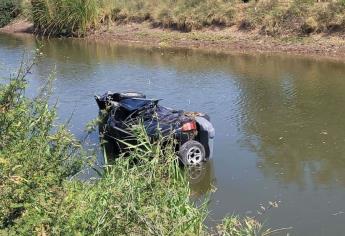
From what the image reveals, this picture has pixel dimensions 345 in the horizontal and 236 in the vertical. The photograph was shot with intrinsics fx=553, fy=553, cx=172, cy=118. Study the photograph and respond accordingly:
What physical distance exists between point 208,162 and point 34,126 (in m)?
4.36

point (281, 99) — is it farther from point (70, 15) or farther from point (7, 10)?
point (7, 10)

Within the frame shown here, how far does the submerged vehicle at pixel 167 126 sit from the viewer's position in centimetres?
948

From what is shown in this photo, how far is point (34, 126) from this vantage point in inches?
257

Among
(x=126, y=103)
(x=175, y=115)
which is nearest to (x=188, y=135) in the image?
(x=175, y=115)

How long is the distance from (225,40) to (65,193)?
20402 mm

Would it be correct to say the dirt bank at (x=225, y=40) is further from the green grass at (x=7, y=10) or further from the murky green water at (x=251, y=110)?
the green grass at (x=7, y=10)

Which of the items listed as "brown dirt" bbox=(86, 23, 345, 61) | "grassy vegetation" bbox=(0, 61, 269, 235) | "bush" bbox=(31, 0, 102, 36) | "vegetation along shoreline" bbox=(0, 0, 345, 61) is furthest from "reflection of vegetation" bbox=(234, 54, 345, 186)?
"bush" bbox=(31, 0, 102, 36)

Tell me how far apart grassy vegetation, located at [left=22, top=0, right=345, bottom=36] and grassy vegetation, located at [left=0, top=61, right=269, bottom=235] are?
1785cm

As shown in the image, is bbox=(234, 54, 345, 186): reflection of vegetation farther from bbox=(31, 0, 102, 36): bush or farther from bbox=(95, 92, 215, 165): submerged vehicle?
bbox=(31, 0, 102, 36): bush

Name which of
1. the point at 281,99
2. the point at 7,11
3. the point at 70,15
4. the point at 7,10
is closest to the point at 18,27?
the point at 7,10

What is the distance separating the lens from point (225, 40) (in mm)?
24781

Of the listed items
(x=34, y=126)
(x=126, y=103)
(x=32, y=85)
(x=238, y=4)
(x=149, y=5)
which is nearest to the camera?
(x=34, y=126)

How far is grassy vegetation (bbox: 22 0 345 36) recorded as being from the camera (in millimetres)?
23047

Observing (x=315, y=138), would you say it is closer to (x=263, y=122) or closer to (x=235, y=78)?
(x=263, y=122)
